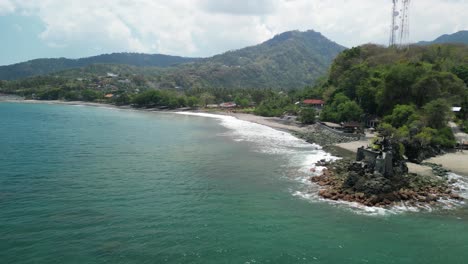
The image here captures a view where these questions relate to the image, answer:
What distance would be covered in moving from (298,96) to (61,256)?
11530cm

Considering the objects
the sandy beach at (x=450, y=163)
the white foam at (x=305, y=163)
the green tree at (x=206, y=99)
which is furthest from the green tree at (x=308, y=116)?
the green tree at (x=206, y=99)

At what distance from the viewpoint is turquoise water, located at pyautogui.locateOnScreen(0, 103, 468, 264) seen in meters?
21.6

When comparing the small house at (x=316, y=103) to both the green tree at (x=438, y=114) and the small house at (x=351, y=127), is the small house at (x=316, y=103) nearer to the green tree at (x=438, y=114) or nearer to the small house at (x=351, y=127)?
the small house at (x=351, y=127)

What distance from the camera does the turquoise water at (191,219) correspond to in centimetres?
2161

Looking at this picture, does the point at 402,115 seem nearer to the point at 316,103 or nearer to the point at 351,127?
the point at 351,127

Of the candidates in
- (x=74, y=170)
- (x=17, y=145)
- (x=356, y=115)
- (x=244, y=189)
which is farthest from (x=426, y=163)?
(x=17, y=145)

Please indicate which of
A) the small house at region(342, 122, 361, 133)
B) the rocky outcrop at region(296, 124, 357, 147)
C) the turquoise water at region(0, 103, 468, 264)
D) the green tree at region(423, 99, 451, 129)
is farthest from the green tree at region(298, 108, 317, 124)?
the turquoise water at region(0, 103, 468, 264)

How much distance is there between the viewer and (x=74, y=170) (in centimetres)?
3947

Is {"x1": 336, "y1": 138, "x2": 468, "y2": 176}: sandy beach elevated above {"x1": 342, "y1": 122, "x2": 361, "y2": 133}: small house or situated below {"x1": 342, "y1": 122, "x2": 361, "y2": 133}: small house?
below

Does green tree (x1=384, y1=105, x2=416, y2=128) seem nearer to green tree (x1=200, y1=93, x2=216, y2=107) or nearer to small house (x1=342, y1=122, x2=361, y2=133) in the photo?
small house (x1=342, y1=122, x2=361, y2=133)

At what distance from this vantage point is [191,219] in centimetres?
2659

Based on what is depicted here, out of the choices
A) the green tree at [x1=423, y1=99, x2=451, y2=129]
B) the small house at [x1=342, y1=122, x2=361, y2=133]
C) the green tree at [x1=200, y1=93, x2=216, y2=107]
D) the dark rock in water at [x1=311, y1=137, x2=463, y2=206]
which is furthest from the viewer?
the green tree at [x1=200, y1=93, x2=216, y2=107]

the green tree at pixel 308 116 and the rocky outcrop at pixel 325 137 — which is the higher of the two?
the green tree at pixel 308 116

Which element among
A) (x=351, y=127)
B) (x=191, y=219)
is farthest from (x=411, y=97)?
(x=191, y=219)
